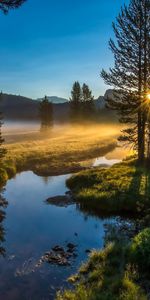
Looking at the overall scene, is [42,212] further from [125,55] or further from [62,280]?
[125,55]

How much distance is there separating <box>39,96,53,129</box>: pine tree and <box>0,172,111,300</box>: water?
238 ft

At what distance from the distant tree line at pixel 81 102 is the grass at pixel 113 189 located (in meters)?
65.3

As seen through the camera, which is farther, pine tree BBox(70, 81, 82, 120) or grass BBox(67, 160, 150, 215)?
pine tree BBox(70, 81, 82, 120)

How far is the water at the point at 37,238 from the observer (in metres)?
12.5

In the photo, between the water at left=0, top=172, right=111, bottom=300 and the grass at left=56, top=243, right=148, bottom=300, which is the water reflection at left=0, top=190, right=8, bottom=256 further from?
the grass at left=56, top=243, right=148, bottom=300

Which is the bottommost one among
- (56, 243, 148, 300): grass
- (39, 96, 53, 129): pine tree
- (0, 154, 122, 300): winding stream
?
(0, 154, 122, 300): winding stream

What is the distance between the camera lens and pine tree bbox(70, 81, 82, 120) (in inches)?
3750

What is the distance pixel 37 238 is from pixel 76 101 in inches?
3193

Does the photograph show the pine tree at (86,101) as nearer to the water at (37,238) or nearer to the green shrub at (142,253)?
the water at (37,238)

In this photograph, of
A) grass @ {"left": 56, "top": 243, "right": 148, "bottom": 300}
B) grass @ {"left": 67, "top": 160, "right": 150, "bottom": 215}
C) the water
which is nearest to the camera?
grass @ {"left": 56, "top": 243, "right": 148, "bottom": 300}

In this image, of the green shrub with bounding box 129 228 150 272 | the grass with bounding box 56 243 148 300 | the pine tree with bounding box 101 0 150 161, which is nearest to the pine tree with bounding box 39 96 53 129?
the pine tree with bounding box 101 0 150 161

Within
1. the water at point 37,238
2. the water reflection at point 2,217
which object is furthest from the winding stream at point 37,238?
the water reflection at point 2,217

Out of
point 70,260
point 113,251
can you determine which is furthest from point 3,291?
point 113,251

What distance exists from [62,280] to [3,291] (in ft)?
7.28
